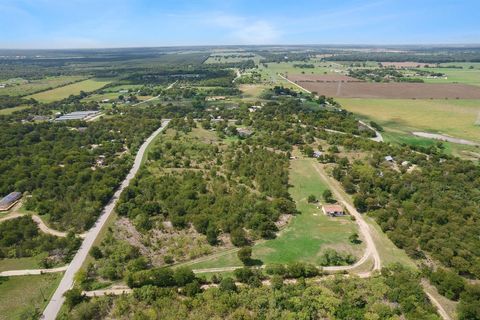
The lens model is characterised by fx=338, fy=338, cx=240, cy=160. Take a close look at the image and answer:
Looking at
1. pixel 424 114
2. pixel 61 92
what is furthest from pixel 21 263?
pixel 61 92

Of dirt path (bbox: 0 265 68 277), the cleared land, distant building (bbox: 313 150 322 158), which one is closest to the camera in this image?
dirt path (bbox: 0 265 68 277)

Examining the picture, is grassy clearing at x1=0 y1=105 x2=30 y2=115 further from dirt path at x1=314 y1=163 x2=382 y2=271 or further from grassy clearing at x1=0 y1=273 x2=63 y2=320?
dirt path at x1=314 y1=163 x2=382 y2=271

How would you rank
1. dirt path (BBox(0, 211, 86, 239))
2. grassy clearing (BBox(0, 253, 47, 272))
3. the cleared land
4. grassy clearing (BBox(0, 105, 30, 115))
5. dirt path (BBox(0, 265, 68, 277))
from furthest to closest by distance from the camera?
the cleared land → grassy clearing (BBox(0, 105, 30, 115)) → dirt path (BBox(0, 211, 86, 239)) → grassy clearing (BBox(0, 253, 47, 272)) → dirt path (BBox(0, 265, 68, 277))

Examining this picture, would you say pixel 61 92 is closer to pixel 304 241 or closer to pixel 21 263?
pixel 21 263

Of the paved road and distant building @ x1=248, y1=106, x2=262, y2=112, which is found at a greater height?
distant building @ x1=248, y1=106, x2=262, y2=112

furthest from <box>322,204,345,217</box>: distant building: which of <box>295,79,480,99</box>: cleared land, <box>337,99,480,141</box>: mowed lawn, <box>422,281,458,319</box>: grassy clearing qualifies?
<box>295,79,480,99</box>: cleared land

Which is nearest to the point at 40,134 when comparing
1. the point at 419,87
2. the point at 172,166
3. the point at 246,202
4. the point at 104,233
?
the point at 172,166

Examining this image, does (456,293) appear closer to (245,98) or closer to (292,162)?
(292,162)
